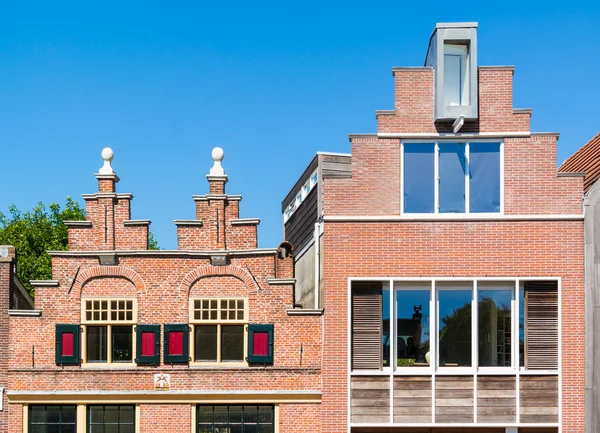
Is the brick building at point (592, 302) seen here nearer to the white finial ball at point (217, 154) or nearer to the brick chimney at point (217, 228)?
the brick chimney at point (217, 228)

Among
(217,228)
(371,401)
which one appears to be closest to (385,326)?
(371,401)

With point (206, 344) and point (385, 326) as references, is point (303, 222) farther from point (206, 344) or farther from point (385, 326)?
point (385, 326)

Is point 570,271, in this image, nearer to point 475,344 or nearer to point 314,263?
point 475,344

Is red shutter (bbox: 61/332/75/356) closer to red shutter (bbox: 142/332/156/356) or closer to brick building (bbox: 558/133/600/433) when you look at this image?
red shutter (bbox: 142/332/156/356)

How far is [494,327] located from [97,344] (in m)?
10.0

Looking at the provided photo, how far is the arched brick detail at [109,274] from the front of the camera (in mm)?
26047

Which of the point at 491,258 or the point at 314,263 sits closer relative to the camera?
the point at 491,258

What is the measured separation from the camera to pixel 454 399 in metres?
24.8

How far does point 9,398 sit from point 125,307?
363 centimetres

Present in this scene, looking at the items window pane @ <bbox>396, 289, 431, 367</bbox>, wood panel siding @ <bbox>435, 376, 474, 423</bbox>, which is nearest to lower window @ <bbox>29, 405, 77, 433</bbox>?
window pane @ <bbox>396, 289, 431, 367</bbox>

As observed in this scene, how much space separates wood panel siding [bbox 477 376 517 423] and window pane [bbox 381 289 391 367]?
7.62ft

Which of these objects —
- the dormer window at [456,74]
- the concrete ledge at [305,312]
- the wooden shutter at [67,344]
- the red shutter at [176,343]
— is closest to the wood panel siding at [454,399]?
the concrete ledge at [305,312]

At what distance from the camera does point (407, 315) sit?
995 inches

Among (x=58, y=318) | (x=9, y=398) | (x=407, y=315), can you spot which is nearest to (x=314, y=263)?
(x=407, y=315)
